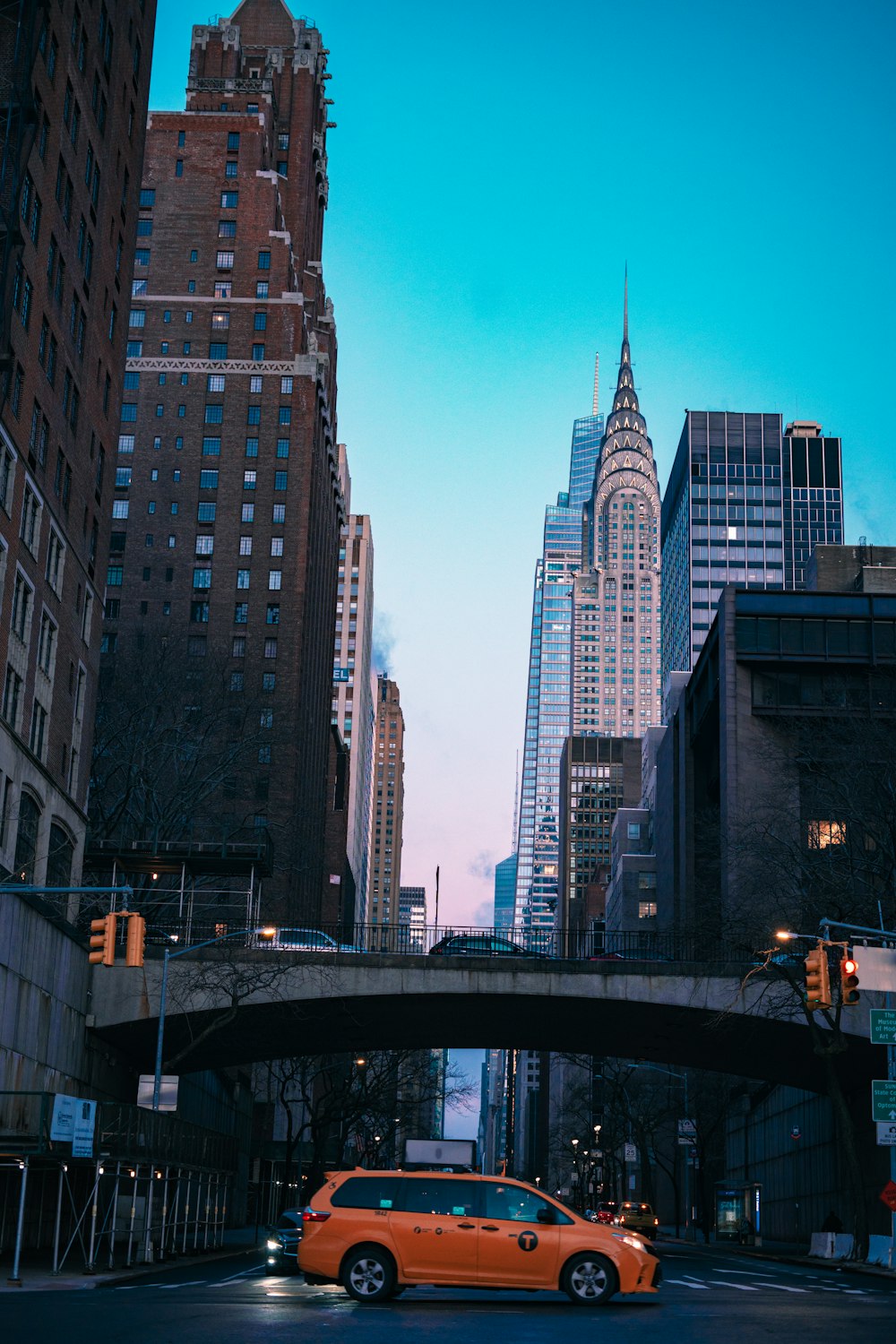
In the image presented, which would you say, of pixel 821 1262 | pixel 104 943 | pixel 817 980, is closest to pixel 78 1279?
pixel 104 943

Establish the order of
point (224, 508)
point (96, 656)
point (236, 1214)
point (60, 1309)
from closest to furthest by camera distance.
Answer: point (60, 1309) < point (96, 656) < point (236, 1214) < point (224, 508)

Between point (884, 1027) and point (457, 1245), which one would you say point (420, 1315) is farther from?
point (884, 1027)

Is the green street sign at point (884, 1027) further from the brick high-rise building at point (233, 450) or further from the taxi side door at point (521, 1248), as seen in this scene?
the brick high-rise building at point (233, 450)

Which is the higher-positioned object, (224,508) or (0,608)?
(224,508)

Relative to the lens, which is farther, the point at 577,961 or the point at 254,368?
the point at 254,368

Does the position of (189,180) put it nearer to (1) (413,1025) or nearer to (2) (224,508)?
(2) (224,508)

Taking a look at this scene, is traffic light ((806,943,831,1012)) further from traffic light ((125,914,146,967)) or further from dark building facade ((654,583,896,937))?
dark building facade ((654,583,896,937))

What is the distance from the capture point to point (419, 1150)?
49.0 m

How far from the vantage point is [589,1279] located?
20.8 m

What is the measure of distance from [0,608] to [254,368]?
7886 cm

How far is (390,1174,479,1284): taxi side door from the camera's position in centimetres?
2064

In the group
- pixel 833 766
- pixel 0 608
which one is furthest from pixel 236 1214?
pixel 0 608

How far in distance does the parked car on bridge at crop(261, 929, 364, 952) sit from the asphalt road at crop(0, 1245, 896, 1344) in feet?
73.1

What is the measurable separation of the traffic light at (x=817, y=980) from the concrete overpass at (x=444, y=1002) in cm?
1850
